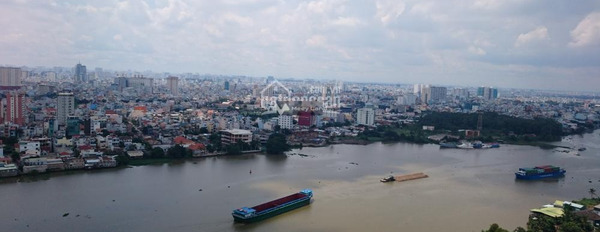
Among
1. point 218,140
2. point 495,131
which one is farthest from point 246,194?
point 495,131

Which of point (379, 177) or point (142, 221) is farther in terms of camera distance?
point (379, 177)

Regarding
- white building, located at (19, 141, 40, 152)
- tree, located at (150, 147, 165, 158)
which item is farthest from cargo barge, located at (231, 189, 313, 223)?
white building, located at (19, 141, 40, 152)

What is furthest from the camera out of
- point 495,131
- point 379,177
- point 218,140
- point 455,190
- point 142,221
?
point 495,131

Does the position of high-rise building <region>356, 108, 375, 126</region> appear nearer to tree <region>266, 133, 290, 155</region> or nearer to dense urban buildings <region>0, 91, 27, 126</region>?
tree <region>266, 133, 290, 155</region>

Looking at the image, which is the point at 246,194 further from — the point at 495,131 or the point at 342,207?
the point at 495,131

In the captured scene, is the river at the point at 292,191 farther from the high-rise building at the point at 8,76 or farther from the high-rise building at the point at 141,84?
the high-rise building at the point at 141,84

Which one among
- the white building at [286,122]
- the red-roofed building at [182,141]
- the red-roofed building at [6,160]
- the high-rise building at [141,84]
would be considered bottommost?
the red-roofed building at [6,160]

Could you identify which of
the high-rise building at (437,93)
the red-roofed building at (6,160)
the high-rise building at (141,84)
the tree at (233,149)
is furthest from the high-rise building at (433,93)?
the red-roofed building at (6,160)
